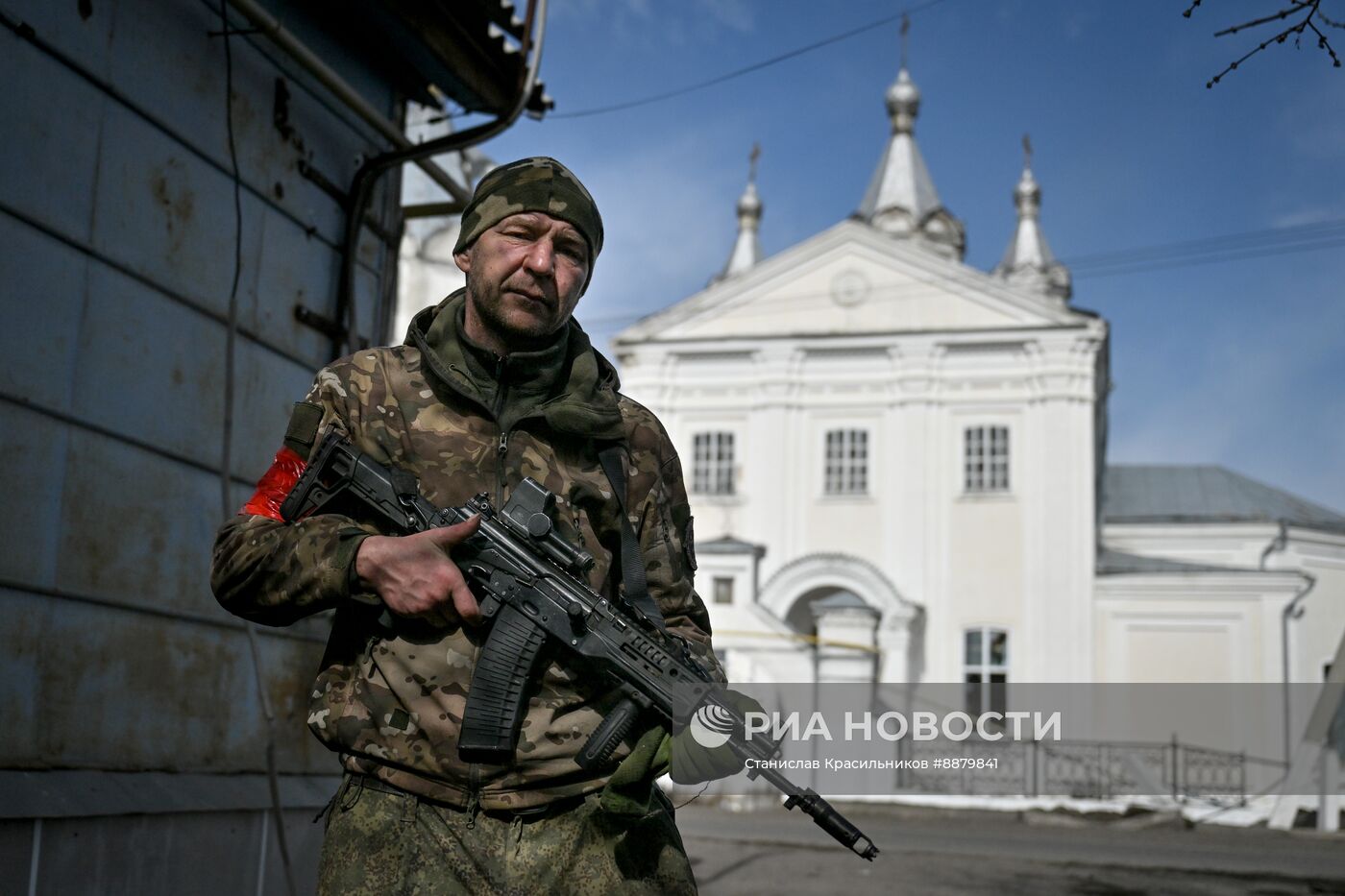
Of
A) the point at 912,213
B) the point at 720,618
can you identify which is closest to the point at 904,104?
the point at 912,213

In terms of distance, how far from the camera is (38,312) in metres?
4.34

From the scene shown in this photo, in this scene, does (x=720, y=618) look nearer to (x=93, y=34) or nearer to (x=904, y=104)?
(x=904, y=104)

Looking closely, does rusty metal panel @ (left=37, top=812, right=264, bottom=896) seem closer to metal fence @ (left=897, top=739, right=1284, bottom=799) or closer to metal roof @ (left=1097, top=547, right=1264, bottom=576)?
metal fence @ (left=897, top=739, right=1284, bottom=799)

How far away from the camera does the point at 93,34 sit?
183 inches

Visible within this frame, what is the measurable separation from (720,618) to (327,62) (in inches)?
815

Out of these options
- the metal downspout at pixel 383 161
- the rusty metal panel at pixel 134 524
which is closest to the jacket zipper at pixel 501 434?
the rusty metal panel at pixel 134 524

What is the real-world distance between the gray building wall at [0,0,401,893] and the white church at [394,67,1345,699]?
64.2 feet

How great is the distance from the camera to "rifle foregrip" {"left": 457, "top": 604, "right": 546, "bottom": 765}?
95.6 inches

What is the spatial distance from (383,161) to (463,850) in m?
4.59

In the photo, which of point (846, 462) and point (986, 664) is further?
point (846, 462)

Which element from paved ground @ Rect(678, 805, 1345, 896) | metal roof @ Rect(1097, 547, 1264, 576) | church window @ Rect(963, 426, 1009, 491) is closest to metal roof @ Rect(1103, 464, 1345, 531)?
metal roof @ Rect(1097, 547, 1264, 576)

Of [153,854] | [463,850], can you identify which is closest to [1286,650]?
[153,854]

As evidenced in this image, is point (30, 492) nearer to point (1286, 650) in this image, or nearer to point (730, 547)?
point (730, 547)

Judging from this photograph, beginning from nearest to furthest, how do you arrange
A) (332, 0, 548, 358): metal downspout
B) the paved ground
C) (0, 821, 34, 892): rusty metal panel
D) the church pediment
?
Result: (0, 821, 34, 892): rusty metal panel < (332, 0, 548, 358): metal downspout < the paved ground < the church pediment
